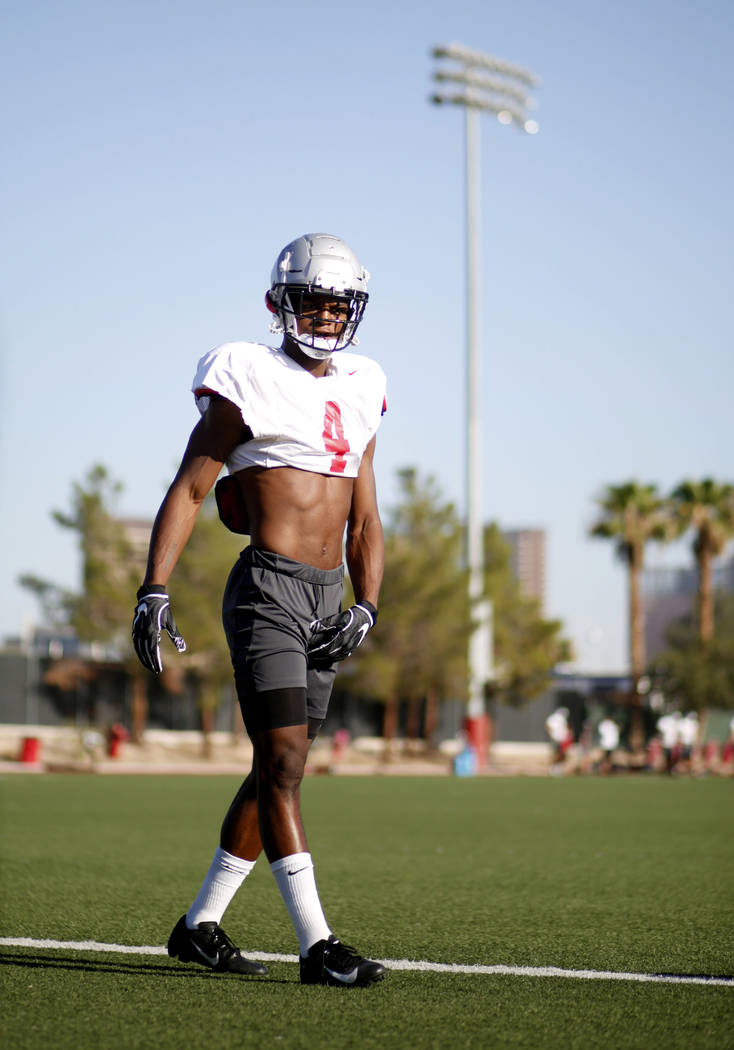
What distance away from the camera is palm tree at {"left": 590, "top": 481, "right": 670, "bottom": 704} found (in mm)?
51125

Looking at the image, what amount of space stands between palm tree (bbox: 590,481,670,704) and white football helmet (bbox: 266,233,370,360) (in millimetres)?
46837

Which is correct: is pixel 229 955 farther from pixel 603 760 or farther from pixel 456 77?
pixel 456 77

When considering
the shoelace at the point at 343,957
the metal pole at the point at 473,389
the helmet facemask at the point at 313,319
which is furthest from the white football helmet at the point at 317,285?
the metal pole at the point at 473,389

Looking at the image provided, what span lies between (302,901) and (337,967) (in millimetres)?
228

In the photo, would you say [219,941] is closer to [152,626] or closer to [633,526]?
[152,626]

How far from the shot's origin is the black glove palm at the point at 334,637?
186 inches

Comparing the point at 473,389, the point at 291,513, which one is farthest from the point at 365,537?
the point at 473,389

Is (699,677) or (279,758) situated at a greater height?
(279,758)

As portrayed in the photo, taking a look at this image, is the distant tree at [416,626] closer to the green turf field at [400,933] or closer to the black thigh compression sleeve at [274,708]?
the green turf field at [400,933]

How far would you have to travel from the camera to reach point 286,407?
4.73 m

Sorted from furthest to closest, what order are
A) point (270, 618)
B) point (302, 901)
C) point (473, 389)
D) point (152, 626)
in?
point (473, 389) < point (270, 618) < point (302, 901) < point (152, 626)

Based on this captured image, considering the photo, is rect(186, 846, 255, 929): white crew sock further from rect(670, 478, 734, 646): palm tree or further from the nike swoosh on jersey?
rect(670, 478, 734, 646): palm tree

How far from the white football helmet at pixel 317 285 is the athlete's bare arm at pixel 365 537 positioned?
42 cm

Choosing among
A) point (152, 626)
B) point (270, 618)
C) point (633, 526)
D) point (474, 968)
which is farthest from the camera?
point (633, 526)
